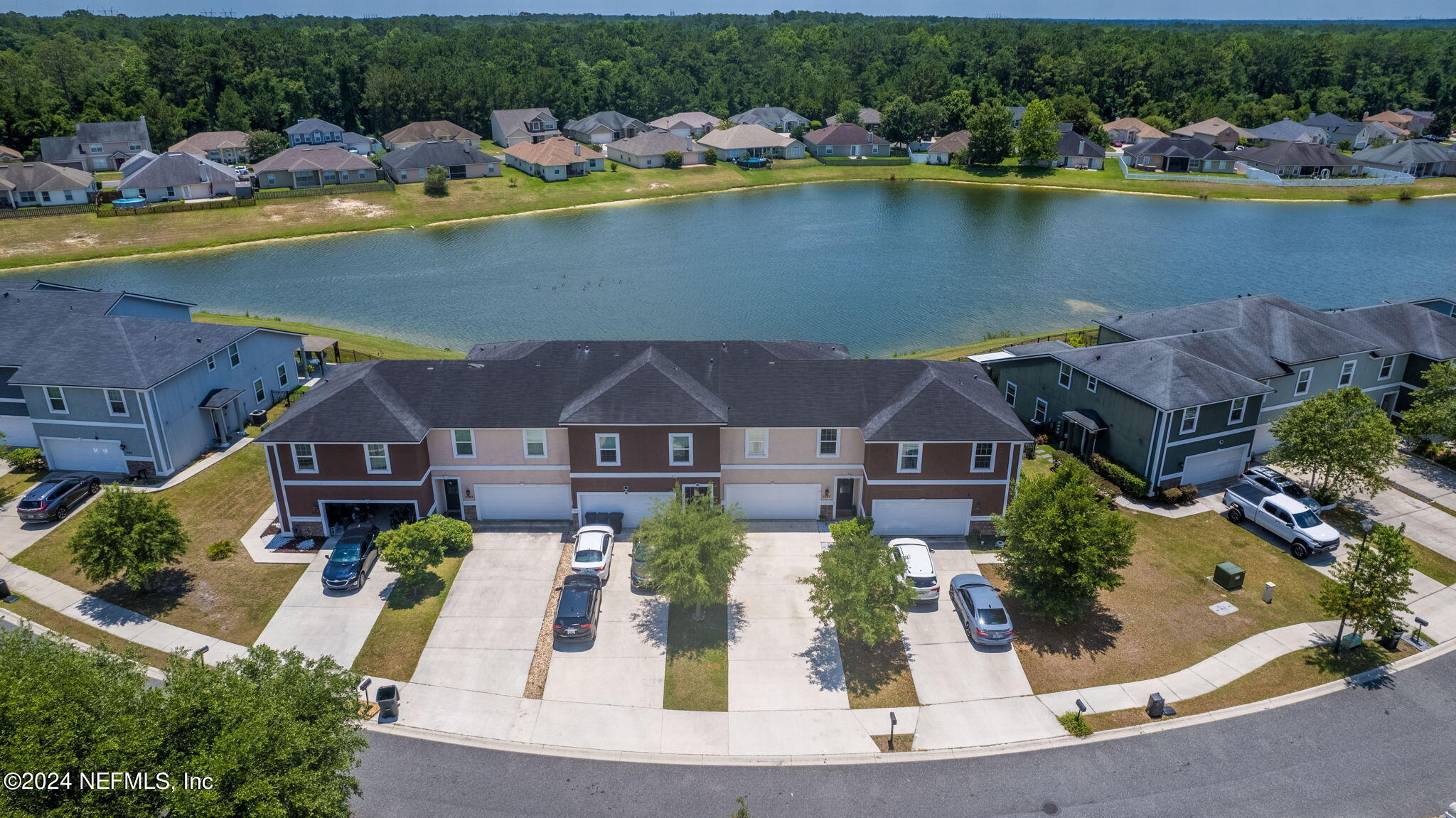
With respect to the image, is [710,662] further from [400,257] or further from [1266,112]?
[1266,112]

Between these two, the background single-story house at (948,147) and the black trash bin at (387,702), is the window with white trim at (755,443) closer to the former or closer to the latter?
the black trash bin at (387,702)

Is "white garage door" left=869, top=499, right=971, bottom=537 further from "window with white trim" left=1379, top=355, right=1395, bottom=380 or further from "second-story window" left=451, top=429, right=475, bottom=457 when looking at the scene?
"window with white trim" left=1379, top=355, right=1395, bottom=380

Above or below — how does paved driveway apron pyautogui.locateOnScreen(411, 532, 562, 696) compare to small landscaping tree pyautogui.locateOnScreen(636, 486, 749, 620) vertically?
below

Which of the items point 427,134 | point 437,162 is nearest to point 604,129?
point 427,134

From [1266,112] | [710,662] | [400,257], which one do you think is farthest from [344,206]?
A: [1266,112]

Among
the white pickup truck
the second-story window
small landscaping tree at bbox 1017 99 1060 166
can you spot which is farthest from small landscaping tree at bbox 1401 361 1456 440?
small landscaping tree at bbox 1017 99 1060 166

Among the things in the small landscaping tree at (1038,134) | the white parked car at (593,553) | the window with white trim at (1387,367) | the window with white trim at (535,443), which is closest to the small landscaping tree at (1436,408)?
the window with white trim at (1387,367)
